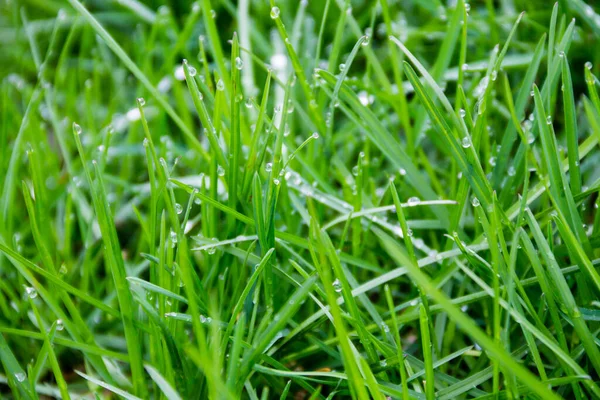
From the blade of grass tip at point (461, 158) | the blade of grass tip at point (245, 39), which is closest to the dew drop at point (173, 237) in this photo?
the blade of grass tip at point (461, 158)

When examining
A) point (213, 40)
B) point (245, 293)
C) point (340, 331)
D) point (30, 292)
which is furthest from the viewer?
point (213, 40)

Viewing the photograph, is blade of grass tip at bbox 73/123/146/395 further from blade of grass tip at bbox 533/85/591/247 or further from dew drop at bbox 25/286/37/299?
blade of grass tip at bbox 533/85/591/247

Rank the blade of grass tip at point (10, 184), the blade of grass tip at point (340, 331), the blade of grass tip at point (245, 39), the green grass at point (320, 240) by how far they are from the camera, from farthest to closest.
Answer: the blade of grass tip at point (245, 39), the blade of grass tip at point (10, 184), the green grass at point (320, 240), the blade of grass tip at point (340, 331)

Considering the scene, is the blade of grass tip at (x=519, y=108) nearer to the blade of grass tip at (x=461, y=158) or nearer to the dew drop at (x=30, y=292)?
the blade of grass tip at (x=461, y=158)

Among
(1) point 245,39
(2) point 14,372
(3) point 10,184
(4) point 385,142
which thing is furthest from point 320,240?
(1) point 245,39

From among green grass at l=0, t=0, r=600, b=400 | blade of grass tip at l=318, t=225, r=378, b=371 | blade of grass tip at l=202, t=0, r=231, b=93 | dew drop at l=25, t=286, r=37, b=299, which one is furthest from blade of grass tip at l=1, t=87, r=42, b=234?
blade of grass tip at l=318, t=225, r=378, b=371

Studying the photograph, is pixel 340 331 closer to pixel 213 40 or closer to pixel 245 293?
pixel 245 293

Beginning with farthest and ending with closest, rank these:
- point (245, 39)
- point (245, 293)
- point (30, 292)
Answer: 1. point (245, 39)
2. point (30, 292)
3. point (245, 293)

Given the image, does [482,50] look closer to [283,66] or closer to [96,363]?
[283,66]
